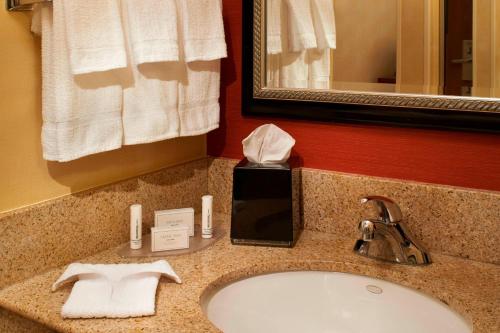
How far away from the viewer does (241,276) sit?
1218 millimetres

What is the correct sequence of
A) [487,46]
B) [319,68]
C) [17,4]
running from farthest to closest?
[319,68] < [487,46] < [17,4]

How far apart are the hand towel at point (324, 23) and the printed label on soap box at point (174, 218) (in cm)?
51

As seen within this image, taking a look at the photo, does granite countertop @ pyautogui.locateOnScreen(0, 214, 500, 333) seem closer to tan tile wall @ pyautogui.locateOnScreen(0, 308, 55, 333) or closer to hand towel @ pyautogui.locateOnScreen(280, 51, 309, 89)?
tan tile wall @ pyautogui.locateOnScreen(0, 308, 55, 333)

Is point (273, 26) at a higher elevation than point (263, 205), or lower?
higher

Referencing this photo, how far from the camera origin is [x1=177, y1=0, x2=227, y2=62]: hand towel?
4.27 ft

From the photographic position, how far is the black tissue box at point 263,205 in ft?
4.27

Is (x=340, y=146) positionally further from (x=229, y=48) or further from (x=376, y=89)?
(x=229, y=48)

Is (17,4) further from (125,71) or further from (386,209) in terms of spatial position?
(386,209)

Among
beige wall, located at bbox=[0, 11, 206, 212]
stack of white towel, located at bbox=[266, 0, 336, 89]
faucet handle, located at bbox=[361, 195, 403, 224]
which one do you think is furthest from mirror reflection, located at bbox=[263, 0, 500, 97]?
beige wall, located at bbox=[0, 11, 206, 212]

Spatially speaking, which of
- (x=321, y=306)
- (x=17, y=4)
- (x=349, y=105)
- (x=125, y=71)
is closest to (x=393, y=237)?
(x=321, y=306)

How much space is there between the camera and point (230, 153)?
158 cm

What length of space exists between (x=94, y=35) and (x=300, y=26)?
0.53m

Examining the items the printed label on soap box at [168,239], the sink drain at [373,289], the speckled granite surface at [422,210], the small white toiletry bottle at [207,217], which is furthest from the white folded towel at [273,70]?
the sink drain at [373,289]

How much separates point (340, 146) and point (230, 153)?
0.33 metres
